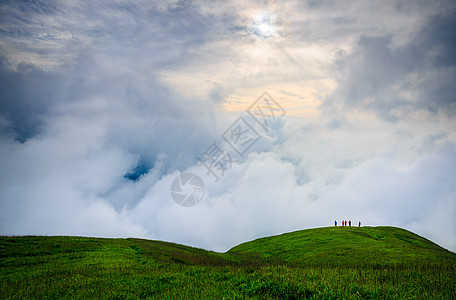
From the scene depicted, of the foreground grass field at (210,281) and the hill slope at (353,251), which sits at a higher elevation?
the hill slope at (353,251)

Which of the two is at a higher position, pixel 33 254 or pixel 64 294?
pixel 33 254

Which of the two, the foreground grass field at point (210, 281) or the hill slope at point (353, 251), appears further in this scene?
the hill slope at point (353, 251)

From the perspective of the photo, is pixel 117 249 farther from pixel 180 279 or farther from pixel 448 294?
pixel 448 294

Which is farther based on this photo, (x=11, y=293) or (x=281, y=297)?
(x=11, y=293)

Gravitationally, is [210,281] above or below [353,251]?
below

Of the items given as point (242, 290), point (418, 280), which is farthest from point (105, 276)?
point (418, 280)

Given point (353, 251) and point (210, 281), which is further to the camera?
point (353, 251)

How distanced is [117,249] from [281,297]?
2577 centimetres

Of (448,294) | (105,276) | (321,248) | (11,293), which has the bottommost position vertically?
(11,293)

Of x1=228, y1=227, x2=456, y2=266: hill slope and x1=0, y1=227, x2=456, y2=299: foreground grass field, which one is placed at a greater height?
x1=228, y1=227, x2=456, y2=266: hill slope

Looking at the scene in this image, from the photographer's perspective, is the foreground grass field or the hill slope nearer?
the foreground grass field

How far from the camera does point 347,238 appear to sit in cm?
4609

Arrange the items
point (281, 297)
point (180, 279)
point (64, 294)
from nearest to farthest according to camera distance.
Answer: point (281, 297)
point (64, 294)
point (180, 279)

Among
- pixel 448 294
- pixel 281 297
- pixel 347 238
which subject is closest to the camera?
→ pixel 448 294
